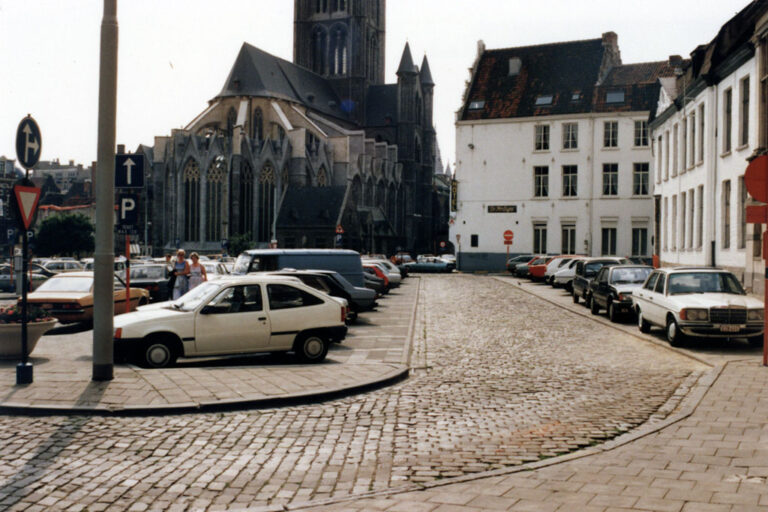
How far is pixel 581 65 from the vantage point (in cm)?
5438

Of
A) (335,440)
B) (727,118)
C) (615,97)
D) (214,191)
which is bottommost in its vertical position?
(335,440)

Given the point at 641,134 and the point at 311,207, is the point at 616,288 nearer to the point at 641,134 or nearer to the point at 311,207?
the point at 641,134

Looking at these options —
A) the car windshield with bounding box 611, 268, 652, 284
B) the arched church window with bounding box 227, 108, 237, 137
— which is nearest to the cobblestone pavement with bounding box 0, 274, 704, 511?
the car windshield with bounding box 611, 268, 652, 284

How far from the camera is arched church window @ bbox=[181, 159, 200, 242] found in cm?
7375

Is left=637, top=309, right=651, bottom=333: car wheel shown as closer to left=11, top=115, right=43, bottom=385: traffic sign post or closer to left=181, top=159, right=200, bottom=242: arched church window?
left=11, top=115, right=43, bottom=385: traffic sign post

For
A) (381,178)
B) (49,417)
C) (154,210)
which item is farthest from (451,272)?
(49,417)

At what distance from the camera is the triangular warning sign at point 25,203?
9.63 m

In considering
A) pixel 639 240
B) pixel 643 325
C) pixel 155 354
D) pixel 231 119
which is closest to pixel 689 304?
Result: pixel 643 325

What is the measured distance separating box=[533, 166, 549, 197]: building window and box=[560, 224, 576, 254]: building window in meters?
2.56

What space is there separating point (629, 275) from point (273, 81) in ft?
236

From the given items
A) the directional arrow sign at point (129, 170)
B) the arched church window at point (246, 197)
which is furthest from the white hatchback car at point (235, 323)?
the arched church window at point (246, 197)

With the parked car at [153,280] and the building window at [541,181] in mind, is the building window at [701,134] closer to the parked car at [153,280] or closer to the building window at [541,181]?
the parked car at [153,280]

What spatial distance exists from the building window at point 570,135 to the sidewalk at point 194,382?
39.9 metres

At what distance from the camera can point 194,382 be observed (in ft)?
A: 31.5
